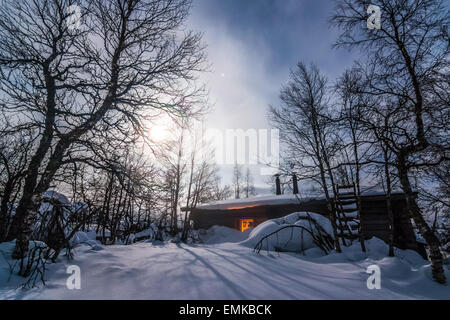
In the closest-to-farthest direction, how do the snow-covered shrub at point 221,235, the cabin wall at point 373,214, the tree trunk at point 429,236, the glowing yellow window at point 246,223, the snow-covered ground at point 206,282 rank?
the snow-covered ground at point 206,282
the tree trunk at point 429,236
the cabin wall at point 373,214
the snow-covered shrub at point 221,235
the glowing yellow window at point 246,223

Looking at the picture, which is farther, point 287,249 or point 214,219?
point 214,219

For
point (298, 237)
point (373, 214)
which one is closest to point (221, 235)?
point (298, 237)

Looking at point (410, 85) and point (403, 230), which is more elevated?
point (410, 85)

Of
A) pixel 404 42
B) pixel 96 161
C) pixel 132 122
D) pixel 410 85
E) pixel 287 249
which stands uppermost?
pixel 404 42

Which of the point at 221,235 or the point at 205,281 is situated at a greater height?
the point at 205,281

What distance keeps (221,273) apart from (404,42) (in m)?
6.14

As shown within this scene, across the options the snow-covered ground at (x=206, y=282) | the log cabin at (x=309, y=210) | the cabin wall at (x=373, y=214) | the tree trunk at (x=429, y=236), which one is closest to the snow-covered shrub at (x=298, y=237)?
the log cabin at (x=309, y=210)

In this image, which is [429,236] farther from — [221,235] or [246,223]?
[246,223]

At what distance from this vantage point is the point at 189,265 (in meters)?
3.56

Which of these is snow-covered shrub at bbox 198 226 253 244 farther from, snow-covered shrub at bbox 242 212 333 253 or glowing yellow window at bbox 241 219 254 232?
snow-covered shrub at bbox 242 212 333 253

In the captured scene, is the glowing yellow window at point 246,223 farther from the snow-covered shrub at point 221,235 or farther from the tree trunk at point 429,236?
the tree trunk at point 429,236
